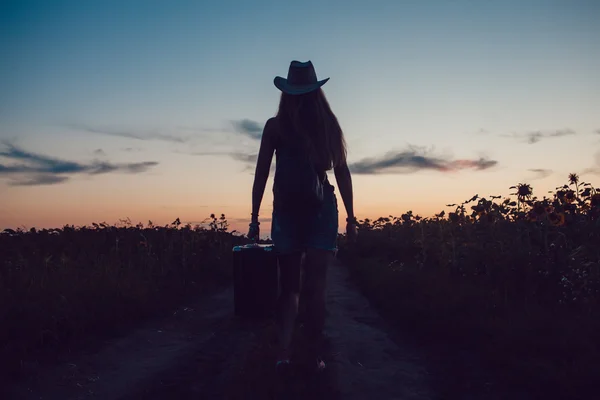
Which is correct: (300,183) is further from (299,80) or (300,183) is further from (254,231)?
(299,80)

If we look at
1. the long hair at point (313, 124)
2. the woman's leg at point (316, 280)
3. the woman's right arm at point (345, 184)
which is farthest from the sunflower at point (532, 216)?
the long hair at point (313, 124)

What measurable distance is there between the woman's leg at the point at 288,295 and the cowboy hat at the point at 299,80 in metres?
1.28

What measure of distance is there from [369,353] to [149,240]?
749 centimetres

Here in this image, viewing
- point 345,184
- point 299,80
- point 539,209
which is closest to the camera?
point 299,80

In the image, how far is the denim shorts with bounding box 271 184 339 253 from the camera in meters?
4.13

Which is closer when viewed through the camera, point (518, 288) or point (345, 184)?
point (345, 184)

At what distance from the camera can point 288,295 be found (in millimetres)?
4293

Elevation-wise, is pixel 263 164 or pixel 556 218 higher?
pixel 263 164

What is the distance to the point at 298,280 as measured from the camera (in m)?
4.29

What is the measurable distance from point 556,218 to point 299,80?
478 centimetres

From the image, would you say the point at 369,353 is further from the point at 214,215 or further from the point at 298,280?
the point at 214,215

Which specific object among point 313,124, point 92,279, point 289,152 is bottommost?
point 92,279

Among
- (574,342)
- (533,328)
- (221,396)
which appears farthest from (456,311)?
(221,396)

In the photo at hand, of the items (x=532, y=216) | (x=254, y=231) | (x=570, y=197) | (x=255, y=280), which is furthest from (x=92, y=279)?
(x=570, y=197)
